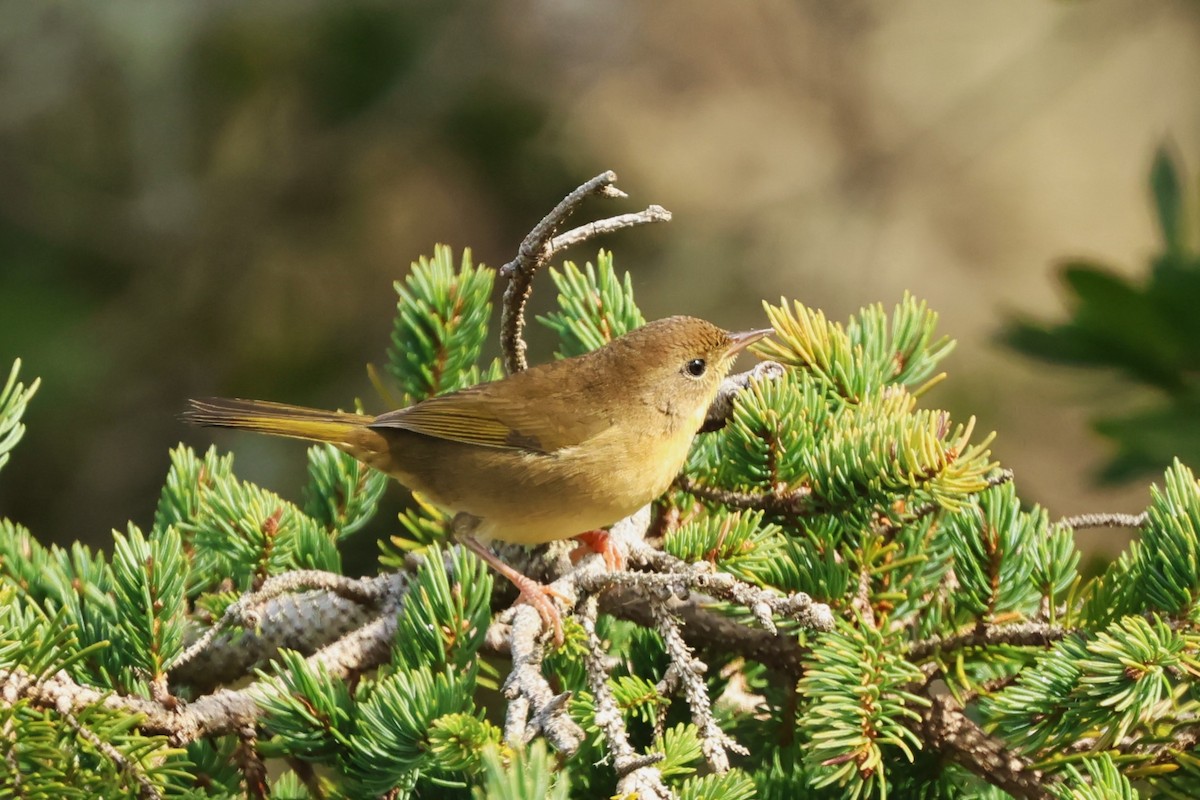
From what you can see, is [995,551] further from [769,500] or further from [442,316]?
[442,316]

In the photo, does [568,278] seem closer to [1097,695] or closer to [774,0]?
[1097,695]

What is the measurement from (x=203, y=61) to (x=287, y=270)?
1.11m

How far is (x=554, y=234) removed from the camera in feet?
7.97

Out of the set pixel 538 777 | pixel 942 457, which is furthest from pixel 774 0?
pixel 538 777

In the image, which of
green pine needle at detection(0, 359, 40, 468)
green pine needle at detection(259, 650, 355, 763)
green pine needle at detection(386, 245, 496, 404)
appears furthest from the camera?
green pine needle at detection(386, 245, 496, 404)

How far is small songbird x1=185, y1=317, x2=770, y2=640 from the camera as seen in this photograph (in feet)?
10.1

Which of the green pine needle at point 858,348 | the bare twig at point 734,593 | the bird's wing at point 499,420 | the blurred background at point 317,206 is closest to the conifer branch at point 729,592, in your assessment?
the bare twig at point 734,593

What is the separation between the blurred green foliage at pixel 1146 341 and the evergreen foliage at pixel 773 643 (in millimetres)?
211

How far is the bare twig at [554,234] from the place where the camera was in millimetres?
2229

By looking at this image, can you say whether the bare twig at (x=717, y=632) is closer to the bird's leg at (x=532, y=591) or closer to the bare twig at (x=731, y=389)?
the bird's leg at (x=532, y=591)

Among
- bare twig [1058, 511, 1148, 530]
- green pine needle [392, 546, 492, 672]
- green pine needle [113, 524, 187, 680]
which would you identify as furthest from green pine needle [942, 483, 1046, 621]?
green pine needle [113, 524, 187, 680]

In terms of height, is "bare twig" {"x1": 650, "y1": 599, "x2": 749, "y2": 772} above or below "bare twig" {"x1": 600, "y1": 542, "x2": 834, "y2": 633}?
below

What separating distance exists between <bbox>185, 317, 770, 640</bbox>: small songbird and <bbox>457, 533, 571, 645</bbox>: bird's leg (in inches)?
7.1

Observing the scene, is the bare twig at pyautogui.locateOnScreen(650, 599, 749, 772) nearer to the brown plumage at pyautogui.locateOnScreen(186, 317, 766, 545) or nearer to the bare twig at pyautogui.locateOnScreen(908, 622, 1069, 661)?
the bare twig at pyautogui.locateOnScreen(908, 622, 1069, 661)
